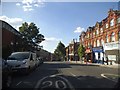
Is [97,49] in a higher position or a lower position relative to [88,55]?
higher

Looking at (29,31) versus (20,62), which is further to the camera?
(29,31)

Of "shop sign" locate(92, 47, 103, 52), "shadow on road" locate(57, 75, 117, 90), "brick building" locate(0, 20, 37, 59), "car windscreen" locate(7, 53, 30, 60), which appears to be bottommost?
"shadow on road" locate(57, 75, 117, 90)

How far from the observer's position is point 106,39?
183 ft

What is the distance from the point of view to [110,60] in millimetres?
52719

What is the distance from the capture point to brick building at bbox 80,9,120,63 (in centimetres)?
5009

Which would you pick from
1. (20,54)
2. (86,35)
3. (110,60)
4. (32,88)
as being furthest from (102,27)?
(32,88)

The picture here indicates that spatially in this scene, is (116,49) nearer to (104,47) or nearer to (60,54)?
(104,47)

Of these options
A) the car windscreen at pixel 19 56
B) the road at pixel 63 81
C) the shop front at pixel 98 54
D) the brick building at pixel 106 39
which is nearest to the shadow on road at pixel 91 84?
the road at pixel 63 81

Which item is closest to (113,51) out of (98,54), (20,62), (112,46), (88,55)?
(112,46)

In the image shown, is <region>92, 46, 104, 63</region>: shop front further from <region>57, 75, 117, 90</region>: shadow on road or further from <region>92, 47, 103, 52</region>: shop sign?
<region>57, 75, 117, 90</region>: shadow on road

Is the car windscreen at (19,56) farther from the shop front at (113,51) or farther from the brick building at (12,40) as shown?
the shop front at (113,51)

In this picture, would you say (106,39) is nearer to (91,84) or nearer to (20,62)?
(20,62)

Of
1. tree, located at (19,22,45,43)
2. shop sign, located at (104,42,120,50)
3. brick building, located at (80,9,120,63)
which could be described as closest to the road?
shop sign, located at (104,42,120,50)

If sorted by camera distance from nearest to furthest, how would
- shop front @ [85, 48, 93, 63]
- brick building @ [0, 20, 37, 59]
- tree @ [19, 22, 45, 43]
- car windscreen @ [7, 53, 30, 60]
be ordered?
1. car windscreen @ [7, 53, 30, 60]
2. brick building @ [0, 20, 37, 59]
3. shop front @ [85, 48, 93, 63]
4. tree @ [19, 22, 45, 43]
